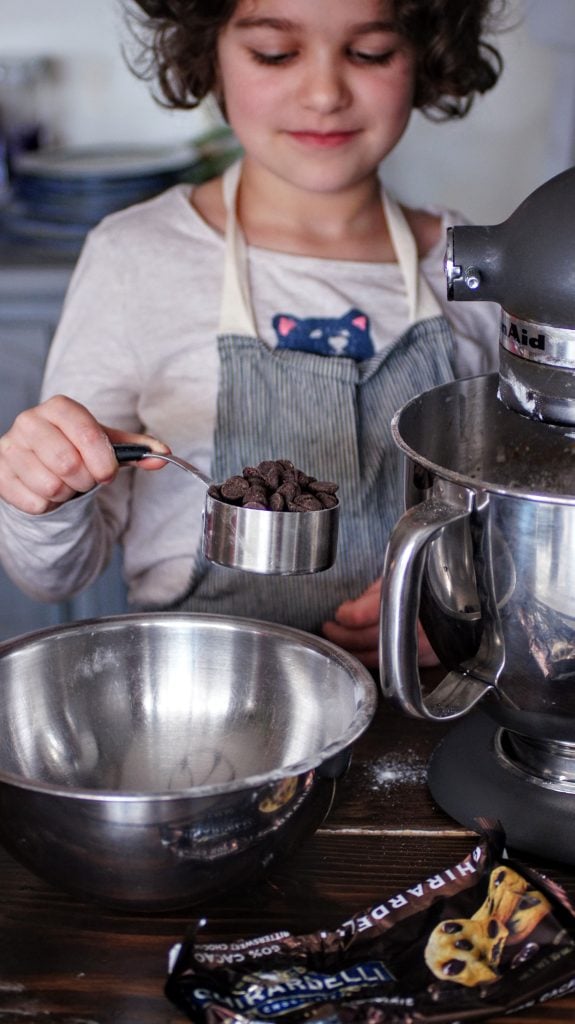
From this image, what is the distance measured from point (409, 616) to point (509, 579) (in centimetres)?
6

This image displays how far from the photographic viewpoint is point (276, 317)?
4.38ft

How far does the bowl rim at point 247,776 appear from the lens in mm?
631

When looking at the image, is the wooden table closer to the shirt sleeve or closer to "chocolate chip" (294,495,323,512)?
"chocolate chip" (294,495,323,512)

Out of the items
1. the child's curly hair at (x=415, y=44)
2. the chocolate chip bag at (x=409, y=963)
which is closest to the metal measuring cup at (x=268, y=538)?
the chocolate chip bag at (x=409, y=963)

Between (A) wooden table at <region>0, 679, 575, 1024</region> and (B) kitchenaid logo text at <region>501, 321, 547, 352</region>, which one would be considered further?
(B) kitchenaid logo text at <region>501, 321, 547, 352</region>

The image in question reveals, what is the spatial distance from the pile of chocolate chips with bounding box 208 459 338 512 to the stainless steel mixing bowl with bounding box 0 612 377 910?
0.08 m

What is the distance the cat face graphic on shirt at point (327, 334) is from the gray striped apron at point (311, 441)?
0.03m

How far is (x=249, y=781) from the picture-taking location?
0.64m

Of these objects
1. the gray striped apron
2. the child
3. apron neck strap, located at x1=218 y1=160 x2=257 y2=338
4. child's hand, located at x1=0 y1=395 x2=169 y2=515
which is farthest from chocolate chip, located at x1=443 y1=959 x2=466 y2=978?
apron neck strap, located at x1=218 y1=160 x2=257 y2=338

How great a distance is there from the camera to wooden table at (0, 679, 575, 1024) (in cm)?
63

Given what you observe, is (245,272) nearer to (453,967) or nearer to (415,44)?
(415,44)

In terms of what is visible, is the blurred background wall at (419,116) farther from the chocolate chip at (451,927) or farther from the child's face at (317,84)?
the chocolate chip at (451,927)

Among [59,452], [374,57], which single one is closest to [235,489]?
[59,452]

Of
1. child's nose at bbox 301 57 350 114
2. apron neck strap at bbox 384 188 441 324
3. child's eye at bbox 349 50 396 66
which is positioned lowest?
apron neck strap at bbox 384 188 441 324
